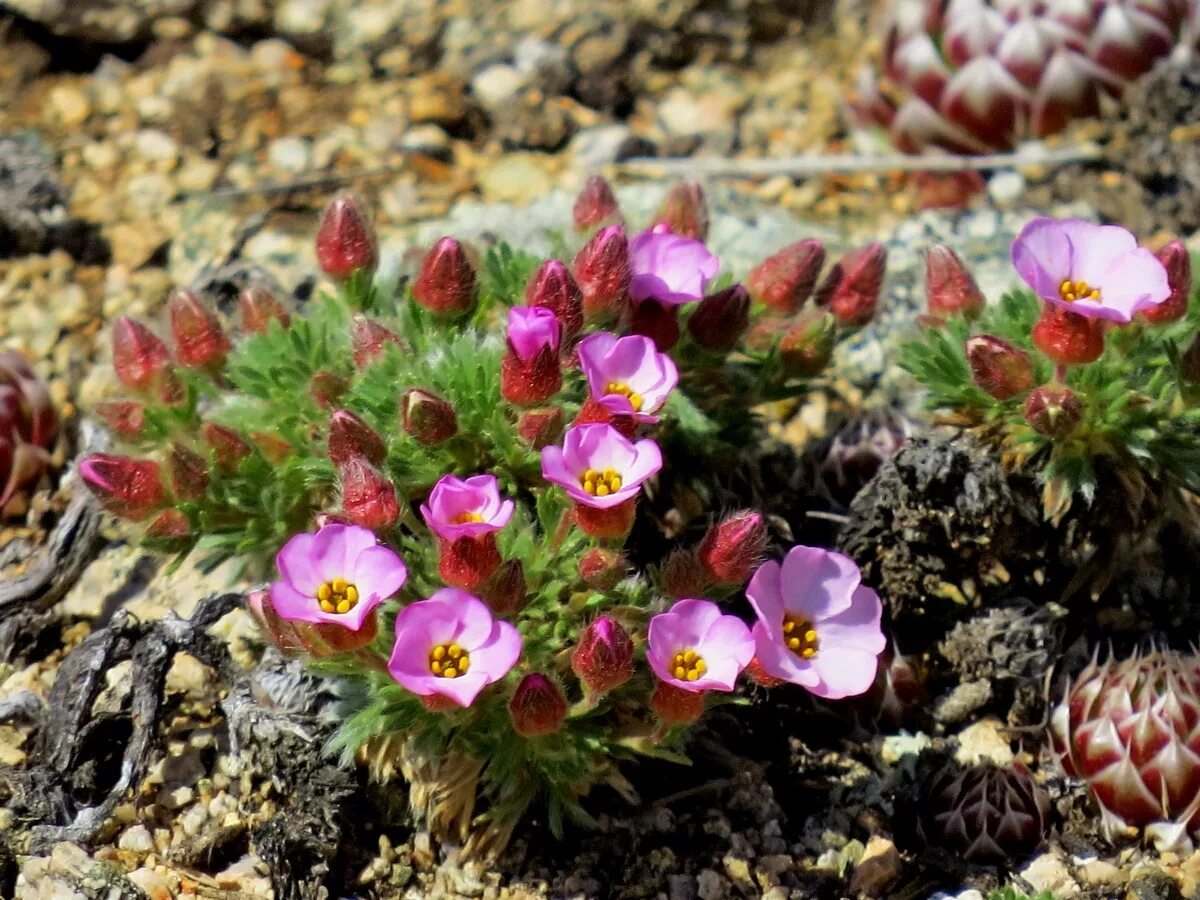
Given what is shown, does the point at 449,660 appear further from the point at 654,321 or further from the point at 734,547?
the point at 654,321

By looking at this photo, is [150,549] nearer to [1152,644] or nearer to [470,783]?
[470,783]

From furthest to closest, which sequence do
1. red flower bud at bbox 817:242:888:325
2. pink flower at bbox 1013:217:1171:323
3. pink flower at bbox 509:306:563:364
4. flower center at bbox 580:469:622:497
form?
1. red flower bud at bbox 817:242:888:325
2. pink flower at bbox 1013:217:1171:323
3. pink flower at bbox 509:306:563:364
4. flower center at bbox 580:469:622:497

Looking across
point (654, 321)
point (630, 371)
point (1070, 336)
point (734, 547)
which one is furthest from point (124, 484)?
point (1070, 336)

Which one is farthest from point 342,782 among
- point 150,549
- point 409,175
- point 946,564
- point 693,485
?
point 409,175

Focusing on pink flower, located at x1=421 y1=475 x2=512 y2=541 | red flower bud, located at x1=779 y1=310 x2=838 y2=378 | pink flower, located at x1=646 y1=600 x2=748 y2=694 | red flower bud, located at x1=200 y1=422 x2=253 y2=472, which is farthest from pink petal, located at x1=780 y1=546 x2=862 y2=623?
red flower bud, located at x1=200 y1=422 x2=253 y2=472

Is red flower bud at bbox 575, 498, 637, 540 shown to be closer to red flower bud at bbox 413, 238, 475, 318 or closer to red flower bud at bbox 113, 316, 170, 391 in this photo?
red flower bud at bbox 413, 238, 475, 318

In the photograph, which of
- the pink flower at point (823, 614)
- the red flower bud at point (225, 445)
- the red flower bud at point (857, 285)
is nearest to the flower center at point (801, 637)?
the pink flower at point (823, 614)

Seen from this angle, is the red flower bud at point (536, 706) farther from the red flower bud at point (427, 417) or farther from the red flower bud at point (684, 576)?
the red flower bud at point (427, 417)

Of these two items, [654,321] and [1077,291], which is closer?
[1077,291]
